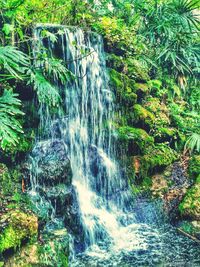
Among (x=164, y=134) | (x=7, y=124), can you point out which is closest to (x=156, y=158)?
(x=164, y=134)

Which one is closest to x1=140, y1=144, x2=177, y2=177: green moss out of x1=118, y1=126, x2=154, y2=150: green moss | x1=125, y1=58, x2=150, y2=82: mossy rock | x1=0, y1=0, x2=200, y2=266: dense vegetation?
x1=0, y1=0, x2=200, y2=266: dense vegetation

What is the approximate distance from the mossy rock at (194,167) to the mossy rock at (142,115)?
4.24 ft

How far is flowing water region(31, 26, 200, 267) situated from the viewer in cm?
475

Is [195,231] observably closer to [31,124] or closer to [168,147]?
[168,147]

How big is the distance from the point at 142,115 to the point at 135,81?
1128mm

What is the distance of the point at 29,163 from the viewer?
5316mm

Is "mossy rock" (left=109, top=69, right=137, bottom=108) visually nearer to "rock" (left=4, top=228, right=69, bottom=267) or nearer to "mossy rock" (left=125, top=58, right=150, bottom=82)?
"mossy rock" (left=125, top=58, right=150, bottom=82)

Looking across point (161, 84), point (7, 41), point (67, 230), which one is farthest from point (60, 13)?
point (67, 230)

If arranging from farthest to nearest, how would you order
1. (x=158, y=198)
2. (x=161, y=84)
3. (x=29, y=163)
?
1. (x=161, y=84)
2. (x=158, y=198)
3. (x=29, y=163)

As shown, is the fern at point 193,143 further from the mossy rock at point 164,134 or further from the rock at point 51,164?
the rock at point 51,164

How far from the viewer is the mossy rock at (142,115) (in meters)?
7.47

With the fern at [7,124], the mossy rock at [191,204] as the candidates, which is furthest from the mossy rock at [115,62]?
the fern at [7,124]

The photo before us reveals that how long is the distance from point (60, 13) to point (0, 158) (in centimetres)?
443

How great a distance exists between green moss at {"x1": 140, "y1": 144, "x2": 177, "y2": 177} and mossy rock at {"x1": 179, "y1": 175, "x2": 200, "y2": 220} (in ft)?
3.38
